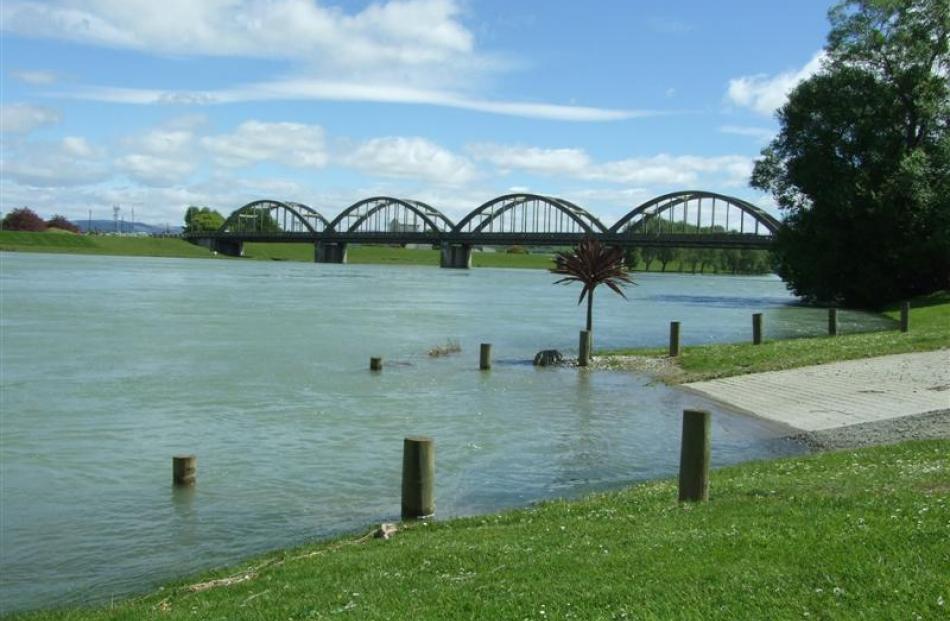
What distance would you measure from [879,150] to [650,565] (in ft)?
178

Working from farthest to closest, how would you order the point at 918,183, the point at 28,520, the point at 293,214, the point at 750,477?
the point at 293,214 → the point at 918,183 → the point at 28,520 → the point at 750,477

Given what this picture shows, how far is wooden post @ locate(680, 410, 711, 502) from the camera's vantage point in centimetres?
888

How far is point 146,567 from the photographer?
402 inches

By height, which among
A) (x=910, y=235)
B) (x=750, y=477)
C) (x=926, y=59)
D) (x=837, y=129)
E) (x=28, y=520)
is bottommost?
(x=28, y=520)

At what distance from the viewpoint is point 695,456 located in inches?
352

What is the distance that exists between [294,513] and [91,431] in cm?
766

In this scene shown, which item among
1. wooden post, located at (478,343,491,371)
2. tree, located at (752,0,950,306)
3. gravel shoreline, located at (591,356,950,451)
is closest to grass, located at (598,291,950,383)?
wooden post, located at (478,343,491,371)

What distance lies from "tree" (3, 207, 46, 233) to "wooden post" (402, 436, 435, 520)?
19886 centimetres

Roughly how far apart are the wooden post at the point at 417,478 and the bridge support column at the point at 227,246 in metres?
175

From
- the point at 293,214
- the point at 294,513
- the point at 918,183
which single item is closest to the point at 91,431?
the point at 294,513

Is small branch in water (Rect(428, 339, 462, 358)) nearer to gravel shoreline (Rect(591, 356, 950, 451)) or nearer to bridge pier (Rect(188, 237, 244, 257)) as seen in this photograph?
gravel shoreline (Rect(591, 356, 950, 451))

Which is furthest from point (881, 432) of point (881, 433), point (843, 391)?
point (843, 391)

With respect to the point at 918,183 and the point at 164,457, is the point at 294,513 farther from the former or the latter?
the point at 918,183

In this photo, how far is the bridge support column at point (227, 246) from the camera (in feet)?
595
